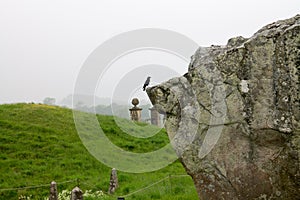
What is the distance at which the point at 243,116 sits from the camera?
17.9 ft

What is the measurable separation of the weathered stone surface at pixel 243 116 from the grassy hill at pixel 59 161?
10.2ft

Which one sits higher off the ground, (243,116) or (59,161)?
(243,116)

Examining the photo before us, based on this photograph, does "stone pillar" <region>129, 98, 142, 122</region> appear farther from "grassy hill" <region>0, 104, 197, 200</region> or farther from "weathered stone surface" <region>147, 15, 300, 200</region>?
"weathered stone surface" <region>147, 15, 300, 200</region>

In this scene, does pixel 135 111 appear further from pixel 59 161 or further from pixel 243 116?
pixel 243 116

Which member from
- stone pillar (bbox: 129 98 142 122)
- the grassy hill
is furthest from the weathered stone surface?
stone pillar (bbox: 129 98 142 122)

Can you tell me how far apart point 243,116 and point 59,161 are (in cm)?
1157

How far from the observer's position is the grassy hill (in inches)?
464

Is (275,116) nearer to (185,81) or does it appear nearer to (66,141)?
(185,81)

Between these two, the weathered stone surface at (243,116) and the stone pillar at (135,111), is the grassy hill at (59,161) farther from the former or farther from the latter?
the weathered stone surface at (243,116)

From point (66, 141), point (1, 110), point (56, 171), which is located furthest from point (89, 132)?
point (1, 110)

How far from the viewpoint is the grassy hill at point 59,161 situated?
11.8 meters

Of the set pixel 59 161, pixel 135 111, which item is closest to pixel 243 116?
pixel 59 161

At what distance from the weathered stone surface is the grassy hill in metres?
3.10

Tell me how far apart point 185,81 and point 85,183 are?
25.8 ft
